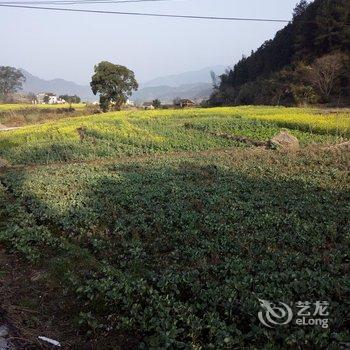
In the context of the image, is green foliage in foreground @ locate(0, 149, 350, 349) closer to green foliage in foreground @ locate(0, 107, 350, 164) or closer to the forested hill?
green foliage in foreground @ locate(0, 107, 350, 164)

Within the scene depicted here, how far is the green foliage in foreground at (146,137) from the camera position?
25.2 m

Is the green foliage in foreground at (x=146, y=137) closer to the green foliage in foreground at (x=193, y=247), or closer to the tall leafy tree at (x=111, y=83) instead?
the green foliage in foreground at (x=193, y=247)

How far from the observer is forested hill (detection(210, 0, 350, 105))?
172ft

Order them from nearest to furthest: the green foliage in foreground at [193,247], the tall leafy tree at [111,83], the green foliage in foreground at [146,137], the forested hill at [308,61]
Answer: the green foliage in foreground at [193,247]
the green foliage in foreground at [146,137]
the forested hill at [308,61]
the tall leafy tree at [111,83]

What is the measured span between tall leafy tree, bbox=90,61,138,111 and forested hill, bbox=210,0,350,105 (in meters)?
21.1

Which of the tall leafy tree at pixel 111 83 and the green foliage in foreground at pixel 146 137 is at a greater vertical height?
the tall leafy tree at pixel 111 83

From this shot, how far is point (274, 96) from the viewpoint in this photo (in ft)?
194

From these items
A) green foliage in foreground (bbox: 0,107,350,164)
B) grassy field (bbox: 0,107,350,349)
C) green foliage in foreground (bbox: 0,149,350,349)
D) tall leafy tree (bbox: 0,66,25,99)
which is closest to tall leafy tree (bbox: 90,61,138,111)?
green foliage in foreground (bbox: 0,107,350,164)

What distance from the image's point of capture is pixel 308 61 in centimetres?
6325

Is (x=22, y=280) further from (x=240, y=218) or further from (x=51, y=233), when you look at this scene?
(x=240, y=218)

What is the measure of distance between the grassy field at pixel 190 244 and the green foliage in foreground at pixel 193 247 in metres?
0.03

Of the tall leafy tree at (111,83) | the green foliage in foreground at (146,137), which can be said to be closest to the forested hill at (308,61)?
the tall leafy tree at (111,83)

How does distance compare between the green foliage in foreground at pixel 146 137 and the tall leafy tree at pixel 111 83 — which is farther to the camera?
the tall leafy tree at pixel 111 83

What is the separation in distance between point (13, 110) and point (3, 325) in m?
66.4
